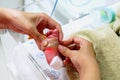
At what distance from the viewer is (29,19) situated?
77 cm

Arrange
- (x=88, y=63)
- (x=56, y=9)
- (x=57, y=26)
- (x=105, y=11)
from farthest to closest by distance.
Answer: (x=56, y=9) → (x=105, y=11) → (x=57, y=26) → (x=88, y=63)

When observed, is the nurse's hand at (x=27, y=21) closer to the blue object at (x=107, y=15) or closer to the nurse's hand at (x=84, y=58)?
the nurse's hand at (x=84, y=58)

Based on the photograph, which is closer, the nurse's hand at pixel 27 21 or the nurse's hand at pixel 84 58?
the nurse's hand at pixel 84 58

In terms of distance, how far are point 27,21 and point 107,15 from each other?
1.23 ft

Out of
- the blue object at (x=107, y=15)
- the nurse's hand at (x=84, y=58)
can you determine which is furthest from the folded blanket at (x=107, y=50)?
the blue object at (x=107, y=15)

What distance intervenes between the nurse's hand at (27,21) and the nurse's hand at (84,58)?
9cm

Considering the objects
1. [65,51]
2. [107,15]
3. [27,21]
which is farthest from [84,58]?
[107,15]

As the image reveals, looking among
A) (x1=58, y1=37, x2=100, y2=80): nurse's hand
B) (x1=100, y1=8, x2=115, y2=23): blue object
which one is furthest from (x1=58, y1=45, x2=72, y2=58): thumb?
(x1=100, y1=8, x2=115, y2=23): blue object

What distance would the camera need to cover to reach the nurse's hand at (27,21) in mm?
757

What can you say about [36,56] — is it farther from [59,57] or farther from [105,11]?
[105,11]

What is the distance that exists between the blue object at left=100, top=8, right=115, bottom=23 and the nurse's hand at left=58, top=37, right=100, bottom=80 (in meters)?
0.27

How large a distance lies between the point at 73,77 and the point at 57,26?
19 centimetres

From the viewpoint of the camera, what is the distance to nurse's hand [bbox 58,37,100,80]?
64 cm

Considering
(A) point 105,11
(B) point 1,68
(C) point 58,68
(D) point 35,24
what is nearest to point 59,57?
(C) point 58,68
